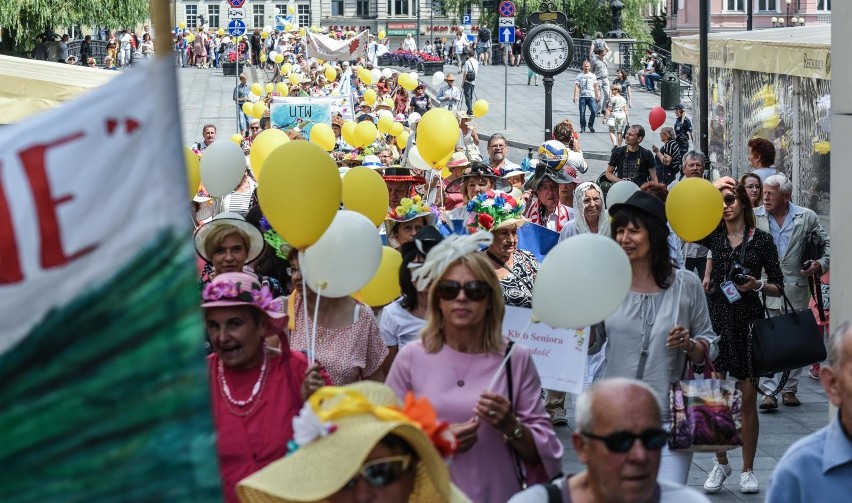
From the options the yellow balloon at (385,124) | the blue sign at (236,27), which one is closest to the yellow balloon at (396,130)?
the yellow balloon at (385,124)

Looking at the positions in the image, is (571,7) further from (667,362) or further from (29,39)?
(667,362)

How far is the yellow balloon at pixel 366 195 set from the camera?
8.02 m

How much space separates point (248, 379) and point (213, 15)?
116236mm

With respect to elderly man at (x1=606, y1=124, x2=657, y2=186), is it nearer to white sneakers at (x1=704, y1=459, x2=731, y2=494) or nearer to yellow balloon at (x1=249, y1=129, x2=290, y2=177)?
yellow balloon at (x1=249, y1=129, x2=290, y2=177)

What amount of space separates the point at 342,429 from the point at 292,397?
1358 mm

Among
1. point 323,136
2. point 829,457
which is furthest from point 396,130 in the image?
point 829,457

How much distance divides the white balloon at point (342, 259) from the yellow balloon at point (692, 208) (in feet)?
5.96

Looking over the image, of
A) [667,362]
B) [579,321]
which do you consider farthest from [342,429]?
[667,362]

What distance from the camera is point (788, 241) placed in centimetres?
1071

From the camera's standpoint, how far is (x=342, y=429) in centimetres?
357

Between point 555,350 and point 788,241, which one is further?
point 788,241

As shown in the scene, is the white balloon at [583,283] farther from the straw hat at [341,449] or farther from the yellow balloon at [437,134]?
the yellow balloon at [437,134]

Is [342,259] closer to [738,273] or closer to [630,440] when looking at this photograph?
[630,440]

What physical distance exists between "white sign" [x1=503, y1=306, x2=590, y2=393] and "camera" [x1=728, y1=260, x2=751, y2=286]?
2.51 meters
